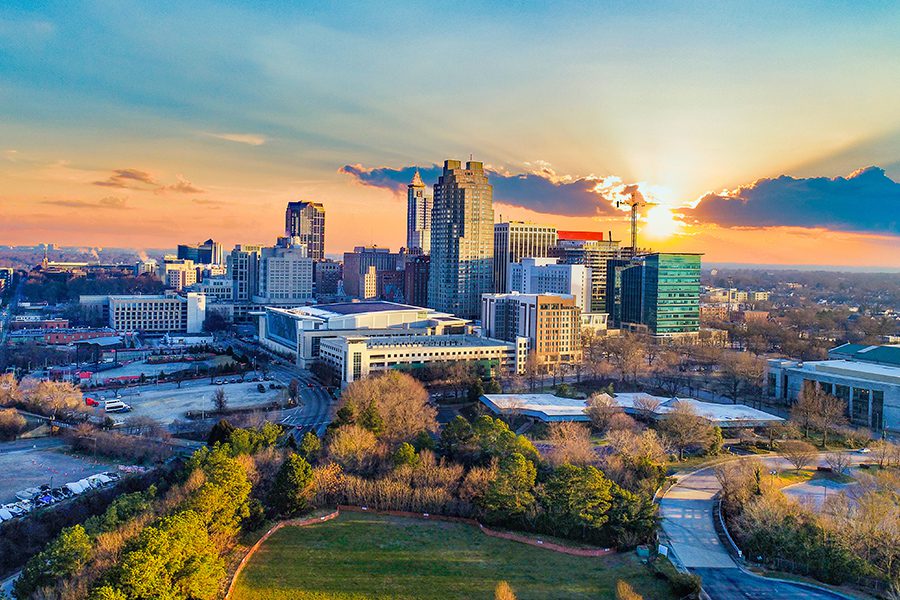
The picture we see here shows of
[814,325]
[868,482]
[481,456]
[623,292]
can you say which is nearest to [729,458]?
[868,482]

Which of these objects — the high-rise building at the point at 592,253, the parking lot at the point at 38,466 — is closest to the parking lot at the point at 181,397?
the parking lot at the point at 38,466

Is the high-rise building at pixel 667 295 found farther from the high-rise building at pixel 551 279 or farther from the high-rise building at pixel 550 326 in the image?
the high-rise building at pixel 550 326

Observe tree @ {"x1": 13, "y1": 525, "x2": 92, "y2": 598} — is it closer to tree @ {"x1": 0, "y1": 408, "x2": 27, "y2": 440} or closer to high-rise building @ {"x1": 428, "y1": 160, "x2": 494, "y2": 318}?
tree @ {"x1": 0, "y1": 408, "x2": 27, "y2": 440}

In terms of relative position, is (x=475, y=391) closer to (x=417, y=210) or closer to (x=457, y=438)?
(x=457, y=438)

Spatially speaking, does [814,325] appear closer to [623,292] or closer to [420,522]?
[623,292]

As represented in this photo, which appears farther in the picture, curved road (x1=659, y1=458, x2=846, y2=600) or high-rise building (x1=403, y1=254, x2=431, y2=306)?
high-rise building (x1=403, y1=254, x2=431, y2=306)

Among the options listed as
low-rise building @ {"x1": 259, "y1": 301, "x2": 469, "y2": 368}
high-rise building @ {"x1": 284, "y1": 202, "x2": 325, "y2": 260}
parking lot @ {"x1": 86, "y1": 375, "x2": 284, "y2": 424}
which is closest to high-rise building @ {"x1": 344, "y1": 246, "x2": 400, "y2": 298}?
high-rise building @ {"x1": 284, "y1": 202, "x2": 325, "y2": 260}

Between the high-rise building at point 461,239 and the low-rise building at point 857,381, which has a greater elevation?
the high-rise building at point 461,239
